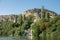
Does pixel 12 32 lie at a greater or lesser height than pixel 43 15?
lesser

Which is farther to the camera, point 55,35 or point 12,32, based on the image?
point 12,32

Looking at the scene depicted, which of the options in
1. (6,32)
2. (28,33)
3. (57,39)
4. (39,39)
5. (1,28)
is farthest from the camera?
(1,28)

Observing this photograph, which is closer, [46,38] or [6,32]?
[46,38]

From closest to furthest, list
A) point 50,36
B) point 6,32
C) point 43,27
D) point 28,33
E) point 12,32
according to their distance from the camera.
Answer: point 50,36, point 43,27, point 28,33, point 12,32, point 6,32

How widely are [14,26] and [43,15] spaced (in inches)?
832

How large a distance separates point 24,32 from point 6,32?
48.3 ft

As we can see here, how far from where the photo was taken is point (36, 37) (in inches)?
1645

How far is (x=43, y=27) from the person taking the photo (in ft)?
182

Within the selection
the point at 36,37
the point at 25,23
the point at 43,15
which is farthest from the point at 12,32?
the point at 36,37

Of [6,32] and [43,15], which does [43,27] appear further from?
[6,32]

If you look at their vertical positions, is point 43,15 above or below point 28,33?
above

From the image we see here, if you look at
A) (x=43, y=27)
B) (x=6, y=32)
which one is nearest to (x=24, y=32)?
(x=6, y=32)

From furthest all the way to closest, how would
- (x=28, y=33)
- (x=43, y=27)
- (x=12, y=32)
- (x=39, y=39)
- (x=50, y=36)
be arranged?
(x=12, y=32) < (x=28, y=33) < (x=43, y=27) < (x=39, y=39) < (x=50, y=36)

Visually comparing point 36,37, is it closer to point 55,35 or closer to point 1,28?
point 55,35
